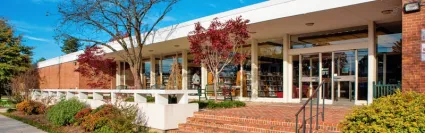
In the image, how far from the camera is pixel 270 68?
14398mm

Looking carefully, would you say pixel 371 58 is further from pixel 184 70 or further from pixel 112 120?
pixel 184 70

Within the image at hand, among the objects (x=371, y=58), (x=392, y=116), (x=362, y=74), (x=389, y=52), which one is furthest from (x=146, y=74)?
(x=392, y=116)

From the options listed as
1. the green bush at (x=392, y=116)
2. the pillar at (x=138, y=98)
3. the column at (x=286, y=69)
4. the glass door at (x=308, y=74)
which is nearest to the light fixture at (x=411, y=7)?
the green bush at (x=392, y=116)

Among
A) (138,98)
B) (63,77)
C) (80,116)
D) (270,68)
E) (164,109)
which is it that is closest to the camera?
(164,109)

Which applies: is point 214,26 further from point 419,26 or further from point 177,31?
point 419,26

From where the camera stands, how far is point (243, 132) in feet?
24.1

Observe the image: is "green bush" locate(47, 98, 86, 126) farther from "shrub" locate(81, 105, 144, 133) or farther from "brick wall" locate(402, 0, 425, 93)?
"brick wall" locate(402, 0, 425, 93)

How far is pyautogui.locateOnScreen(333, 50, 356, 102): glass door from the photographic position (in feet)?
37.7

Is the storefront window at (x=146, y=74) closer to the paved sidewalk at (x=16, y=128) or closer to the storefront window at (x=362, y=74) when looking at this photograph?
the paved sidewalk at (x=16, y=128)

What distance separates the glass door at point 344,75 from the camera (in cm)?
1148

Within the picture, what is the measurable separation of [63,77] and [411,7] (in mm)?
27263

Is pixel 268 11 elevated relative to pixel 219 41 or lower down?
elevated

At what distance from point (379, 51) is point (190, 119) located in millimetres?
6559

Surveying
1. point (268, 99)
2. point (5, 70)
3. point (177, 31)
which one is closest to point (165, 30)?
point (177, 31)
